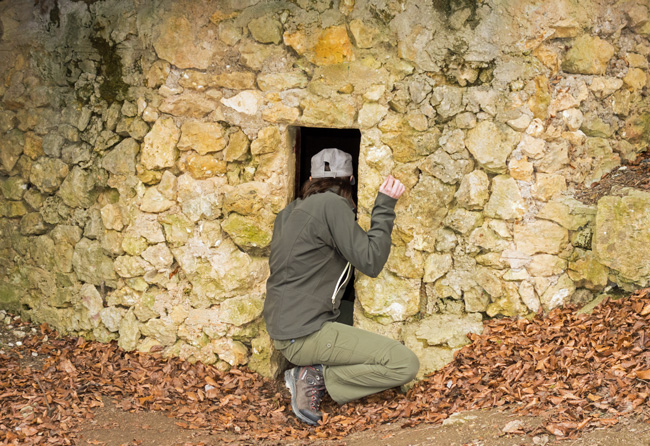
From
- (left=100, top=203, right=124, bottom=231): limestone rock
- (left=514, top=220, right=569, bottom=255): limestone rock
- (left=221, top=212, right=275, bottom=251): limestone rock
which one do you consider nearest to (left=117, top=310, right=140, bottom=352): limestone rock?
(left=100, top=203, right=124, bottom=231): limestone rock

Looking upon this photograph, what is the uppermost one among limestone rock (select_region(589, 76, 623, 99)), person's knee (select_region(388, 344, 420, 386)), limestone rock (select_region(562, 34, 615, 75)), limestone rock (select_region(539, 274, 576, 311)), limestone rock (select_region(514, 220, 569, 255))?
limestone rock (select_region(562, 34, 615, 75))

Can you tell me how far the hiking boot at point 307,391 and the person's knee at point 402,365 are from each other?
511 mm

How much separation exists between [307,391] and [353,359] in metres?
0.39

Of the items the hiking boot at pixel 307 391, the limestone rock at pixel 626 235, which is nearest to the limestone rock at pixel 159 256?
the hiking boot at pixel 307 391

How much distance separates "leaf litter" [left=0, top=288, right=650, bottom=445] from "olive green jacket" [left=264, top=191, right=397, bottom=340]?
0.62 metres

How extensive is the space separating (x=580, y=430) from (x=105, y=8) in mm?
4011

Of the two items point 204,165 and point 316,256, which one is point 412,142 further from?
point 204,165

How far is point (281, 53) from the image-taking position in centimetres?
422

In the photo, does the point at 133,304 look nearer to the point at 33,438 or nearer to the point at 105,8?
the point at 33,438

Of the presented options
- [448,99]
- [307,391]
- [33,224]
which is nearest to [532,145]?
[448,99]

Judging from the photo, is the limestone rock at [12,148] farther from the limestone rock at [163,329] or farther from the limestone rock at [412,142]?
the limestone rock at [412,142]

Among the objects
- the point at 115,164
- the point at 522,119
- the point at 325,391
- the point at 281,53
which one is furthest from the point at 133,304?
the point at 522,119

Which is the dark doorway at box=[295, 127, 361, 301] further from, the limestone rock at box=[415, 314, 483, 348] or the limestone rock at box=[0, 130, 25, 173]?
the limestone rock at box=[0, 130, 25, 173]

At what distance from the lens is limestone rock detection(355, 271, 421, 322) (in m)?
4.29
